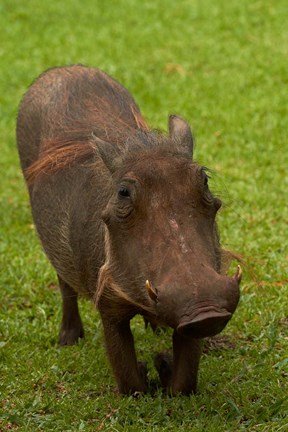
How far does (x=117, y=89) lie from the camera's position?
19.5ft

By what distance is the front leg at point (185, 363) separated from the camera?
187 inches

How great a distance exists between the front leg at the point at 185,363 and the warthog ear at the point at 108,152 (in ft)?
2.62

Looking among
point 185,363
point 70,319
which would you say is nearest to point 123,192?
point 185,363

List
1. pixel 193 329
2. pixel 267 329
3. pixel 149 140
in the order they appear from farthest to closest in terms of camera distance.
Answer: pixel 267 329, pixel 149 140, pixel 193 329

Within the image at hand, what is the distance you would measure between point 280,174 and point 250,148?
686 millimetres

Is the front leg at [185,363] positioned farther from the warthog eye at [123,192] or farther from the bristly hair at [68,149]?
the bristly hair at [68,149]

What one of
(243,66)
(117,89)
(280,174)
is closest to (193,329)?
(117,89)

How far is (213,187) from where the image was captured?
546 centimetres

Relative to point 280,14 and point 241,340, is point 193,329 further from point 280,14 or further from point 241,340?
point 280,14

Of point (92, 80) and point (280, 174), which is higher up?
point (92, 80)

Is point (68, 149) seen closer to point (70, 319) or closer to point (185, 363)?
point (70, 319)

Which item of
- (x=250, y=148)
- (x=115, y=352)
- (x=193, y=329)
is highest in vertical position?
(x=193, y=329)

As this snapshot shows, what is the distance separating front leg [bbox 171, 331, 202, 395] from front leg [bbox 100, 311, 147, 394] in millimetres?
186

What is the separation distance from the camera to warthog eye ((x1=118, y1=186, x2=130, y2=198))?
441 centimetres
